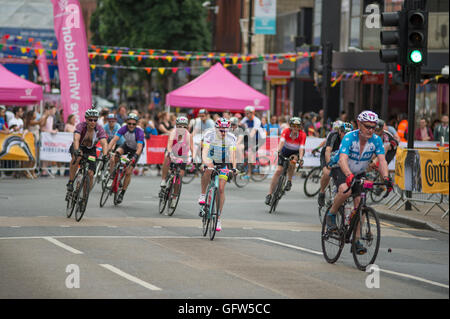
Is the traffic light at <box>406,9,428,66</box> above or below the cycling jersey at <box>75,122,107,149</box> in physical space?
above

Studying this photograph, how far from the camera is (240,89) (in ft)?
105

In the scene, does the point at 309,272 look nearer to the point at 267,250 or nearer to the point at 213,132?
the point at 267,250

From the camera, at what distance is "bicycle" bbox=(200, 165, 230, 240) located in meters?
13.6

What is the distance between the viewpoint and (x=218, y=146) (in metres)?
14.1

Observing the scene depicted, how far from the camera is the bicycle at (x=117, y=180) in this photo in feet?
59.8

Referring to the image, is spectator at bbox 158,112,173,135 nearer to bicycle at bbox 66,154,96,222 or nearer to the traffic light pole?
the traffic light pole

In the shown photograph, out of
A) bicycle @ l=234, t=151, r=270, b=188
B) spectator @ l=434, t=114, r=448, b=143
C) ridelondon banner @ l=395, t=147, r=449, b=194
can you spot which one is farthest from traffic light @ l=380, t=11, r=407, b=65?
spectator @ l=434, t=114, r=448, b=143

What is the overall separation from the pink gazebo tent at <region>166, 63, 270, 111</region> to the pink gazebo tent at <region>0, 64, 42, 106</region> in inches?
192

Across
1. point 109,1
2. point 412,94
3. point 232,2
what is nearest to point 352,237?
point 412,94

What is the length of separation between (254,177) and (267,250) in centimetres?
1487

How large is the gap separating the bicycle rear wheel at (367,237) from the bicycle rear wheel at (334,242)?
27cm

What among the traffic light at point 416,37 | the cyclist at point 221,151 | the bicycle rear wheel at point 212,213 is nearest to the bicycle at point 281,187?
the traffic light at point 416,37

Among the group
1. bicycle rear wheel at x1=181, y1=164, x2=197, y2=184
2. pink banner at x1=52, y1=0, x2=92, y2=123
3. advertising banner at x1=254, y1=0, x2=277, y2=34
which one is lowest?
bicycle rear wheel at x1=181, y1=164, x2=197, y2=184

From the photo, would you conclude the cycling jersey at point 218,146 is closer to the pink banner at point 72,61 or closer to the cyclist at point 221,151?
the cyclist at point 221,151
